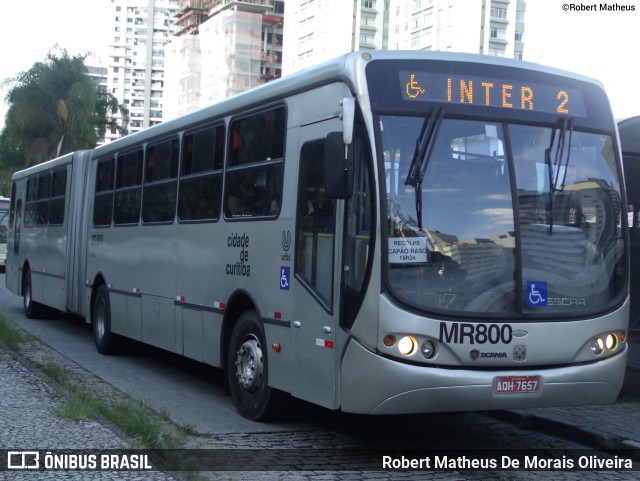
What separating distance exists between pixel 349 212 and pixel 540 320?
167cm

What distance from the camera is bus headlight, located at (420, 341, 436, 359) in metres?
6.62

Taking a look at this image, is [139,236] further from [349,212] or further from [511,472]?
A: [511,472]

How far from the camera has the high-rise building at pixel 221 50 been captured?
9175cm

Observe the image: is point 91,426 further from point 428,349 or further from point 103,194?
point 103,194

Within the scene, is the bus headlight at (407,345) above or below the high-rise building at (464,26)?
below

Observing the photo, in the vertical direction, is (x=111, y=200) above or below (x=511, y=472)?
above

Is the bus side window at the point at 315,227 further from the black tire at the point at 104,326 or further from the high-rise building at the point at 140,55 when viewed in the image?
the high-rise building at the point at 140,55

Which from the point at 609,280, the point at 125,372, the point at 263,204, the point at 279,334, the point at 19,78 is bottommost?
the point at 125,372

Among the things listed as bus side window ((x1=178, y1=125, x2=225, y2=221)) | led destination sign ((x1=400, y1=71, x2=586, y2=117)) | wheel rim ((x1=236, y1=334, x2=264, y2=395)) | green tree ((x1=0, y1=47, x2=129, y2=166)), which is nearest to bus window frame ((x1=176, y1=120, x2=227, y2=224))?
bus side window ((x1=178, y1=125, x2=225, y2=221))

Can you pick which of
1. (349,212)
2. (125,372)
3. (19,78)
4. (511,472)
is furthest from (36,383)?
(19,78)

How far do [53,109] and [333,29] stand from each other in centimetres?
3833

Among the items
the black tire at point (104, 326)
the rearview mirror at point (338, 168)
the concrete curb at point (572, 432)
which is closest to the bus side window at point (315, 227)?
the rearview mirror at point (338, 168)

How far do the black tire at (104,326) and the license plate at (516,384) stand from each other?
25.9ft

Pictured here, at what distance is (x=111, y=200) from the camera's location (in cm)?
1389
